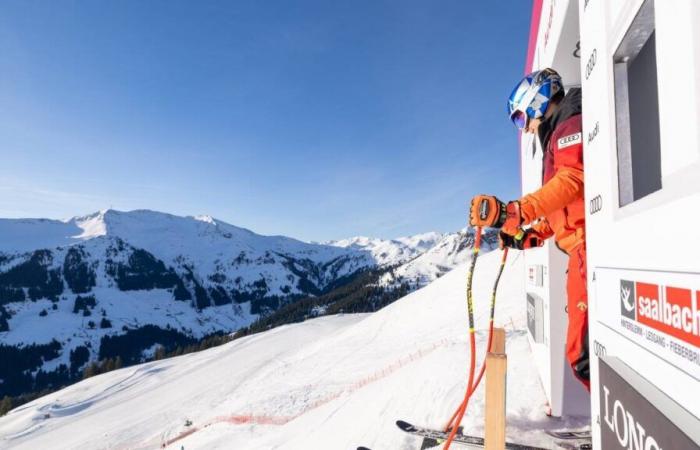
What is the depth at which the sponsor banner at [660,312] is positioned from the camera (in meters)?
1.49

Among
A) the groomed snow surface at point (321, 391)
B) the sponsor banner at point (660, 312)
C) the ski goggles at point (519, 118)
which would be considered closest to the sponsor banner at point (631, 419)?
the sponsor banner at point (660, 312)

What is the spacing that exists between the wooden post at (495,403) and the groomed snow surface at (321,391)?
2.95m

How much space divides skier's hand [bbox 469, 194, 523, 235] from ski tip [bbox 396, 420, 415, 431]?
14.8ft

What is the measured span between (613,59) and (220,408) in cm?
2107

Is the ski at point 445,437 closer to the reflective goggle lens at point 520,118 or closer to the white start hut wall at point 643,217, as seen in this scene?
the white start hut wall at point 643,217

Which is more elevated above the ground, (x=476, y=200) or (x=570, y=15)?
(x=570, y=15)

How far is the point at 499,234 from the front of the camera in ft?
14.4

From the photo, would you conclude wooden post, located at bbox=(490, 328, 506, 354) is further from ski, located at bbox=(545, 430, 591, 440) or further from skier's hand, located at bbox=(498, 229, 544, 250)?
ski, located at bbox=(545, 430, 591, 440)

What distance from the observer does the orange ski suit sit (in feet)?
10.4

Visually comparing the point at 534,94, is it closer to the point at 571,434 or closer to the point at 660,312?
the point at 660,312

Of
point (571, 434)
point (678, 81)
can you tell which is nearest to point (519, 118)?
point (678, 81)

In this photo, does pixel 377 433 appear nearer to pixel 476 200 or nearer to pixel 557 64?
pixel 476 200

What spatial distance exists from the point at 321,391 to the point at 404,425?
33.1ft

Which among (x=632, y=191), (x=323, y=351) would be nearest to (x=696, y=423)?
(x=632, y=191)
